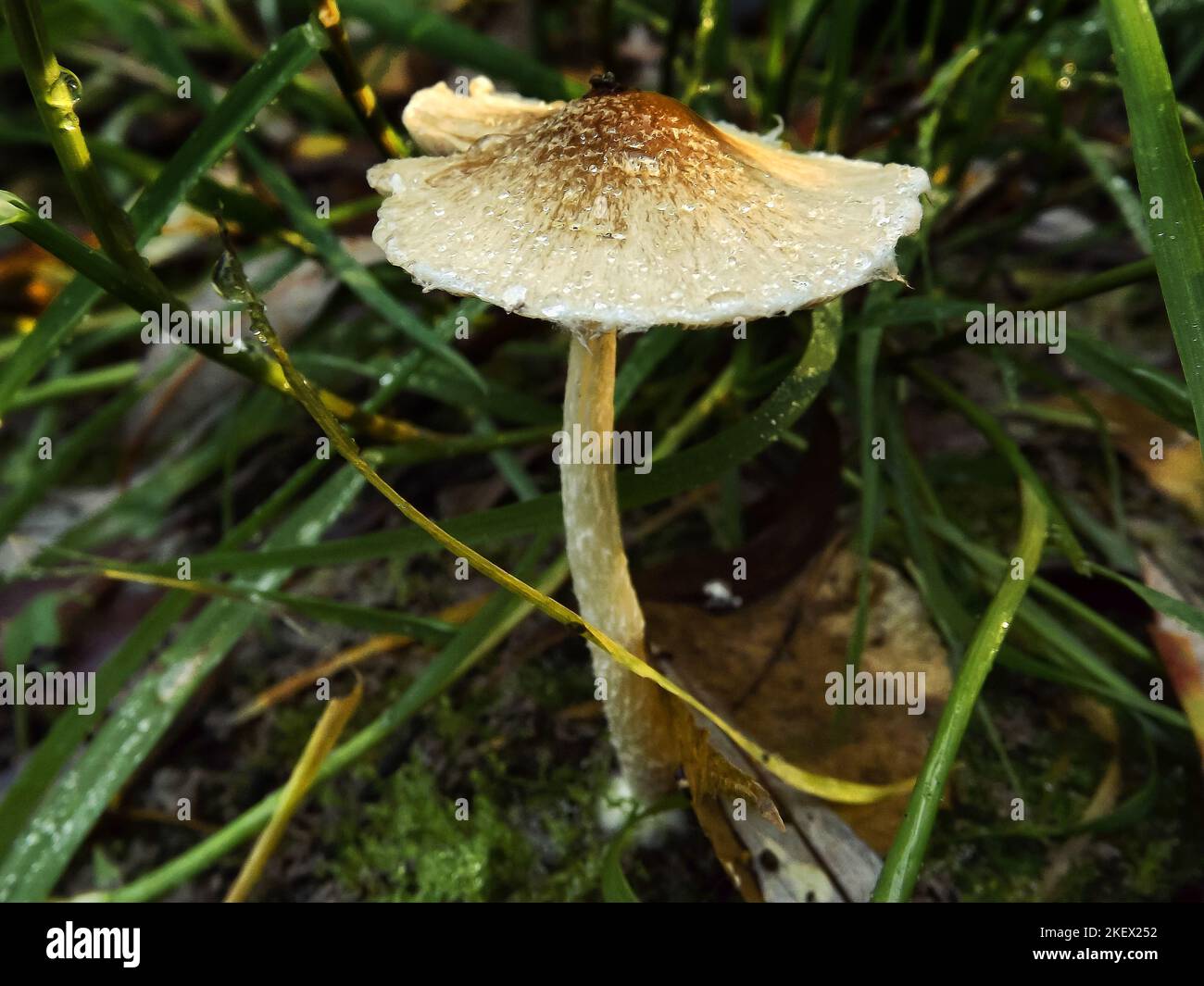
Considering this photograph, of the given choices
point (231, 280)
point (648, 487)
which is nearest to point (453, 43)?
point (231, 280)

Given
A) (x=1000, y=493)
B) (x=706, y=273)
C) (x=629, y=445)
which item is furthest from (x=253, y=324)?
(x=1000, y=493)

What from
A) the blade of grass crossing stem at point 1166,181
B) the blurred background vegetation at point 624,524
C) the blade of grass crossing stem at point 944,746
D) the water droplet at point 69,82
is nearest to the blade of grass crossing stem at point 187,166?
the blurred background vegetation at point 624,524

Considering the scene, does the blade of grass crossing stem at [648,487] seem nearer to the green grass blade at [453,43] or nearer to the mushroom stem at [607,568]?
the mushroom stem at [607,568]

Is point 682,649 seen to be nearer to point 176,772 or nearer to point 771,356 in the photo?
point 771,356

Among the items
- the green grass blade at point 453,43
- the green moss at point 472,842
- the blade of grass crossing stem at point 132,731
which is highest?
the green grass blade at point 453,43

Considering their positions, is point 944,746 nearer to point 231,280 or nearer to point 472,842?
point 472,842
